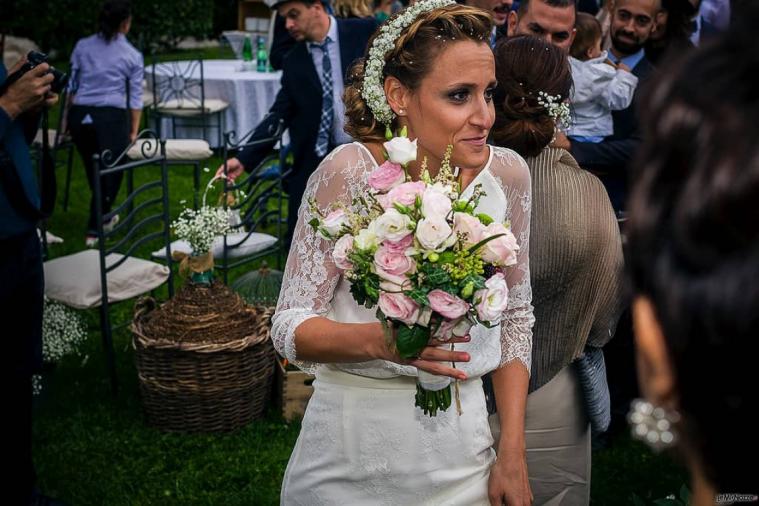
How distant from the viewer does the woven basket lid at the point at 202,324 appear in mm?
4617

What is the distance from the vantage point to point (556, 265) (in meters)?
2.65

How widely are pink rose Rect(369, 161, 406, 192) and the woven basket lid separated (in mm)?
2840

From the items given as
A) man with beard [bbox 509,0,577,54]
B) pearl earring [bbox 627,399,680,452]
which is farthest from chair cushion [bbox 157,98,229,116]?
pearl earring [bbox 627,399,680,452]

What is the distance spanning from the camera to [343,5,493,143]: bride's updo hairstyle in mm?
2354

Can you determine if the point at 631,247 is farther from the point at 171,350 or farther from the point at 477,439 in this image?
the point at 171,350

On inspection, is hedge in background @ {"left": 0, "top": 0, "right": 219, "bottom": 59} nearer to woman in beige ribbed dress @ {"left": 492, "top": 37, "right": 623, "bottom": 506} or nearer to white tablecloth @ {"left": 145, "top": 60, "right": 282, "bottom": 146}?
white tablecloth @ {"left": 145, "top": 60, "right": 282, "bottom": 146}

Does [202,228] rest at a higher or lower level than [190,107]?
higher

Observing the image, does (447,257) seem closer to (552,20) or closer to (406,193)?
(406,193)

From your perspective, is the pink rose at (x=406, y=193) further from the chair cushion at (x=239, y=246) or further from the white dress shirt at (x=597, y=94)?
the chair cushion at (x=239, y=246)

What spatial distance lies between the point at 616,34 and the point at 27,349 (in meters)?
3.37

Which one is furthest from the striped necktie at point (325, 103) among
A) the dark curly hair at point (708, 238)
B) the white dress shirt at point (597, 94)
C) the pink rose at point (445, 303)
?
the dark curly hair at point (708, 238)

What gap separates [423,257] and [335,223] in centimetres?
23

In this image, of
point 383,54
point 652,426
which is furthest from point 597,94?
point 652,426

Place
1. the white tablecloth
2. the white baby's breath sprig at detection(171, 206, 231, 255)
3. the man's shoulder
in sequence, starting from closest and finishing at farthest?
the white baby's breath sprig at detection(171, 206, 231, 255) → the man's shoulder → the white tablecloth
